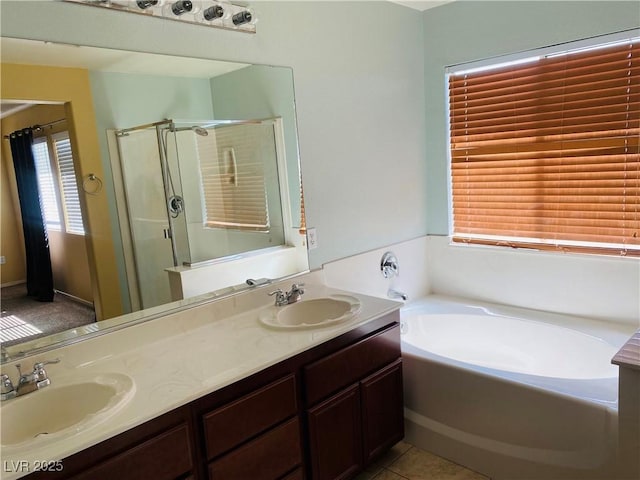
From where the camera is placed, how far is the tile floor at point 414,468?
225cm

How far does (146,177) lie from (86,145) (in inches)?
10.0

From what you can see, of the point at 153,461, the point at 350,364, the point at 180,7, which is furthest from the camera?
the point at 350,364

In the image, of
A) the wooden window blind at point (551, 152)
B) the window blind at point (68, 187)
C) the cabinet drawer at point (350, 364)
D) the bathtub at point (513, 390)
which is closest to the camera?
the window blind at point (68, 187)

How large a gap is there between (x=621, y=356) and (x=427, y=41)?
229cm

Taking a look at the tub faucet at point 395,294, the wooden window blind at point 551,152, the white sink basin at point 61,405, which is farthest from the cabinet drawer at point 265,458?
the wooden window blind at point 551,152

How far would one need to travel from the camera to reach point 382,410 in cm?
219

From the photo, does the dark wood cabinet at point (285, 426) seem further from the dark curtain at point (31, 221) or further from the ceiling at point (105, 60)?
the ceiling at point (105, 60)

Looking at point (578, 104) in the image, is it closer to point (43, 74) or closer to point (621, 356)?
point (621, 356)

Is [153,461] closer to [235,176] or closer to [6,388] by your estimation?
[6,388]

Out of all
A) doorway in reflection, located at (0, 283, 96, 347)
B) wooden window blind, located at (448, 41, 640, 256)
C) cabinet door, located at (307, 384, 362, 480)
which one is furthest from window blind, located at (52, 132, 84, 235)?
wooden window blind, located at (448, 41, 640, 256)

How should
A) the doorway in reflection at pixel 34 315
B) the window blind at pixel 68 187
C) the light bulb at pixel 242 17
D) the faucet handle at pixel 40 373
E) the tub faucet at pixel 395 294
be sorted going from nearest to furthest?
the faucet handle at pixel 40 373, the doorway in reflection at pixel 34 315, the window blind at pixel 68 187, the light bulb at pixel 242 17, the tub faucet at pixel 395 294

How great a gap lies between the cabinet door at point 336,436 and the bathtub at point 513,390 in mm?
515

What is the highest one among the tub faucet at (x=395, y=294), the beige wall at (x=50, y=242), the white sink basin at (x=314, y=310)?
the beige wall at (x=50, y=242)

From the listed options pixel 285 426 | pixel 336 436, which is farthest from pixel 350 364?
pixel 285 426
